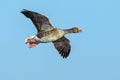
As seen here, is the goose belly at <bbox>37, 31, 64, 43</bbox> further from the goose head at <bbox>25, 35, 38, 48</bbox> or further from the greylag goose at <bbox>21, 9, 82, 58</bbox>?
the goose head at <bbox>25, 35, 38, 48</bbox>

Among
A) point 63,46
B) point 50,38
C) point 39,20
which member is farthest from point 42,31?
point 63,46

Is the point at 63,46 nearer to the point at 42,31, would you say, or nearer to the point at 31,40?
the point at 42,31

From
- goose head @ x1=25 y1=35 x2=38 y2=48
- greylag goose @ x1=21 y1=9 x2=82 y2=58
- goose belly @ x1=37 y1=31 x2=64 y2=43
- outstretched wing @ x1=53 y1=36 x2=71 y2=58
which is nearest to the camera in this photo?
goose belly @ x1=37 y1=31 x2=64 y2=43

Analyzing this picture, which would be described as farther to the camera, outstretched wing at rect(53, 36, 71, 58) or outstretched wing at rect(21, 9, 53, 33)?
outstretched wing at rect(53, 36, 71, 58)

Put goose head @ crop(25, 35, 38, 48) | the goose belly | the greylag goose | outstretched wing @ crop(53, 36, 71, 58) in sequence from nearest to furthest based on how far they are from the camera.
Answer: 1. the goose belly
2. the greylag goose
3. goose head @ crop(25, 35, 38, 48)
4. outstretched wing @ crop(53, 36, 71, 58)

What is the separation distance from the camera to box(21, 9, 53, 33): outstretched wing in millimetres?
34406

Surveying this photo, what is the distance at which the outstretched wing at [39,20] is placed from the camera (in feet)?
113

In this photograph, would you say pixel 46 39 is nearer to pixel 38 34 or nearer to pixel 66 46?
pixel 38 34

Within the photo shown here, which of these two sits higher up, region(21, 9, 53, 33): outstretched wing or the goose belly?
region(21, 9, 53, 33): outstretched wing

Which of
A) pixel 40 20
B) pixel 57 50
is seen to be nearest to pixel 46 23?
pixel 40 20

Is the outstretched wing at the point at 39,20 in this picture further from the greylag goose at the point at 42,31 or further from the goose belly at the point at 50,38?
the goose belly at the point at 50,38

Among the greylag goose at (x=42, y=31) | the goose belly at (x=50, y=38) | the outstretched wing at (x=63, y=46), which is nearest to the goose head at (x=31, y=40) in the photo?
the greylag goose at (x=42, y=31)

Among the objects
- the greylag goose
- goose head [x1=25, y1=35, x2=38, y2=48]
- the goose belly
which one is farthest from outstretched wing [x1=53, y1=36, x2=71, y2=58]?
the goose belly

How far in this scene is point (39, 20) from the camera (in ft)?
115
